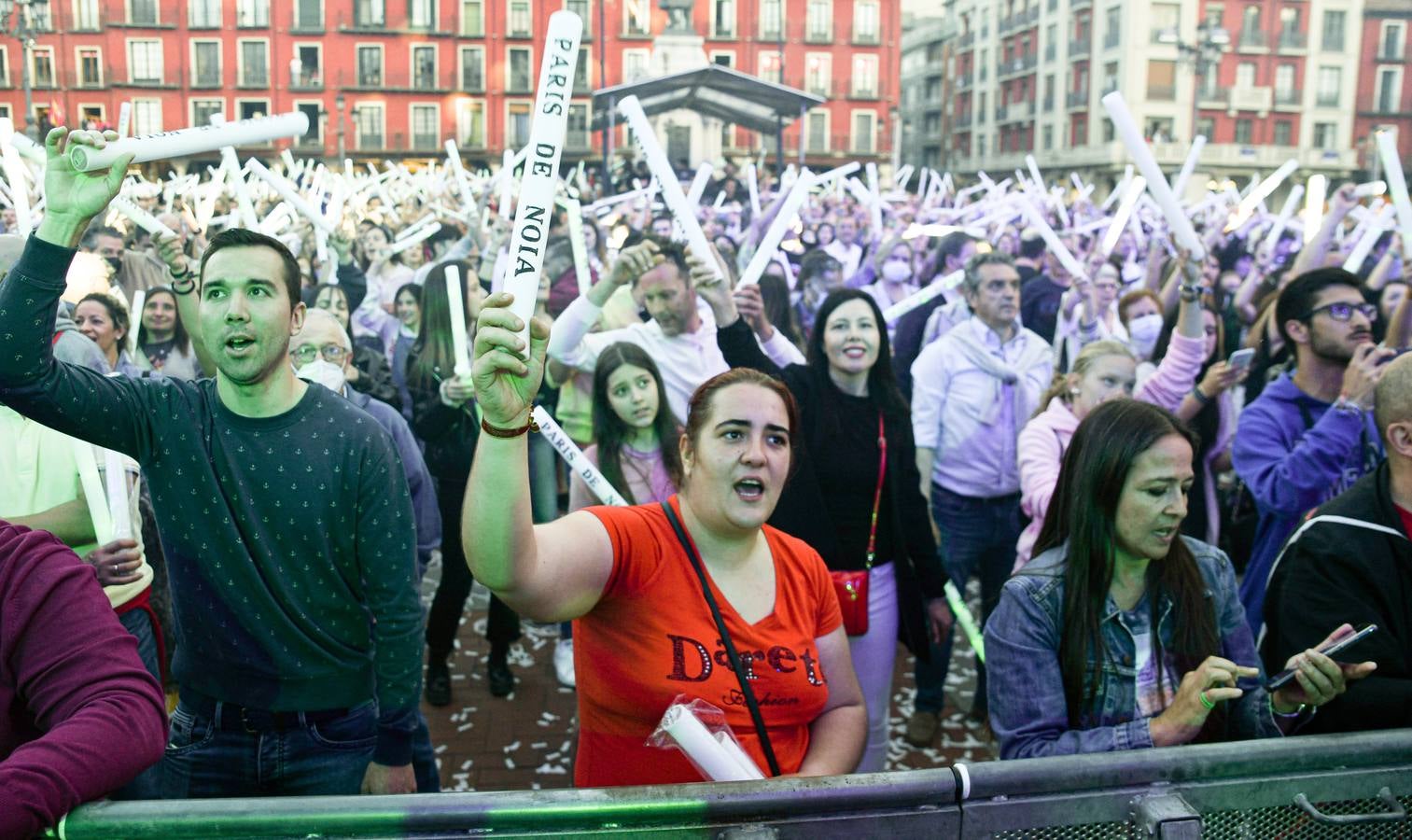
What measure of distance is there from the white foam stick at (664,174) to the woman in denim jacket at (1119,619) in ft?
4.24

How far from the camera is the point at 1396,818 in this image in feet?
5.70

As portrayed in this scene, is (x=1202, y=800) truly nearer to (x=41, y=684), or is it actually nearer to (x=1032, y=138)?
(x=41, y=684)

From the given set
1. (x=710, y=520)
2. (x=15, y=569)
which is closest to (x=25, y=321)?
(x=15, y=569)

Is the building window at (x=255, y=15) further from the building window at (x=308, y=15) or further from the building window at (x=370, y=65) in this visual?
the building window at (x=370, y=65)

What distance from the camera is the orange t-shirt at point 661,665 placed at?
2240 millimetres

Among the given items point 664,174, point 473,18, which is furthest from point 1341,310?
point 473,18

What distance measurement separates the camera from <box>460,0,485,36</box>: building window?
192 feet

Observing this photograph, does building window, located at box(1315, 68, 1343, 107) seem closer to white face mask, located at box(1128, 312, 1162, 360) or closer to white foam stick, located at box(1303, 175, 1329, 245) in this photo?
white foam stick, located at box(1303, 175, 1329, 245)

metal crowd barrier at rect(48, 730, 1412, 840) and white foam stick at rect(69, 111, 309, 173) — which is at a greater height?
white foam stick at rect(69, 111, 309, 173)

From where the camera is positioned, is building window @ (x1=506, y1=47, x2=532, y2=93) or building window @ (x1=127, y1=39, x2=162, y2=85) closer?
building window @ (x1=127, y1=39, x2=162, y2=85)

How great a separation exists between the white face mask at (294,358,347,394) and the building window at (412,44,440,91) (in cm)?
5914

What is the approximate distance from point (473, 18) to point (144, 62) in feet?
53.8

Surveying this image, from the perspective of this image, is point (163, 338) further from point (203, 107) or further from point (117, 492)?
point (203, 107)

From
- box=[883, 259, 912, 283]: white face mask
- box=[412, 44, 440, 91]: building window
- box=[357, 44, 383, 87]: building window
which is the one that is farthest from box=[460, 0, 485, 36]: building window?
box=[883, 259, 912, 283]: white face mask
